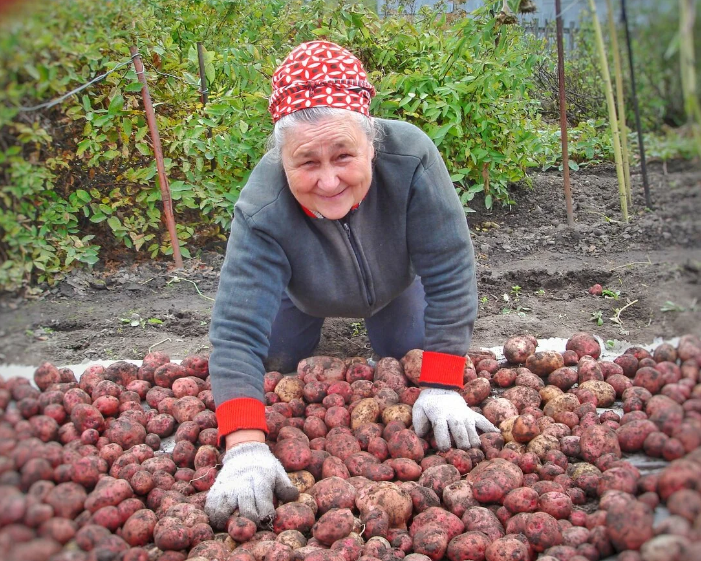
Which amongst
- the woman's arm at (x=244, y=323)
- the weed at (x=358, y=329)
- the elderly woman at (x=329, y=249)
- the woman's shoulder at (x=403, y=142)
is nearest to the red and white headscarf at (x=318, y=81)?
the elderly woman at (x=329, y=249)

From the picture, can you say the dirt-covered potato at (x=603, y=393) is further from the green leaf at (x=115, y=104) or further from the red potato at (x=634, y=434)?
the green leaf at (x=115, y=104)

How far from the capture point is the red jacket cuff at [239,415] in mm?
2064

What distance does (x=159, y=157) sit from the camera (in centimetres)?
317

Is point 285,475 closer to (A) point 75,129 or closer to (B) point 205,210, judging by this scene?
(A) point 75,129

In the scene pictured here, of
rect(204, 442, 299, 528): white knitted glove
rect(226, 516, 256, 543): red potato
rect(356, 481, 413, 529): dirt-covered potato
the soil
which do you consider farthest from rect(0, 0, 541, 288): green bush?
rect(356, 481, 413, 529): dirt-covered potato

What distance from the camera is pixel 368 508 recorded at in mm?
1883

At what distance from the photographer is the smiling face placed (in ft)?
6.54

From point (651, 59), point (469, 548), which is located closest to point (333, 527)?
point (469, 548)

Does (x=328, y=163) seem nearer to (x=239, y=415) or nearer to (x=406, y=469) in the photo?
(x=239, y=415)

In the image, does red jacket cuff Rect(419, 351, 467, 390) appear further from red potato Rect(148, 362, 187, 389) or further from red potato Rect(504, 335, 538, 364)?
red potato Rect(148, 362, 187, 389)

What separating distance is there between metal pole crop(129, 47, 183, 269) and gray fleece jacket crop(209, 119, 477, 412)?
3.06 ft

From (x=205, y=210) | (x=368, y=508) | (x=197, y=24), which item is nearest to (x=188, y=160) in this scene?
(x=205, y=210)

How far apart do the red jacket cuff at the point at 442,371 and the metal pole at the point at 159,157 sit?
1.60 metres

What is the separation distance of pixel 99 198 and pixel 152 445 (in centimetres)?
114
